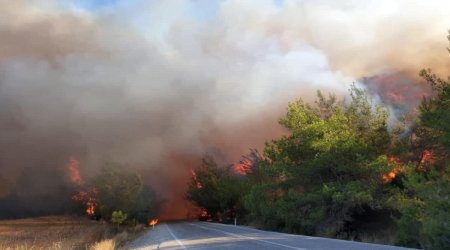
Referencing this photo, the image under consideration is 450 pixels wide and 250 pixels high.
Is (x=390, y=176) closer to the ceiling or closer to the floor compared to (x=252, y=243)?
closer to the ceiling

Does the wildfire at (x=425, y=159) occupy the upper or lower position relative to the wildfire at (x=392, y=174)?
upper

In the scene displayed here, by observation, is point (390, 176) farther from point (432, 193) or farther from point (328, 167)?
point (432, 193)

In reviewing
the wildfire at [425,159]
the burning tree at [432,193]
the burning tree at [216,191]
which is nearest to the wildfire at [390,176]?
the wildfire at [425,159]

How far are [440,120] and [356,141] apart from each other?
14642mm

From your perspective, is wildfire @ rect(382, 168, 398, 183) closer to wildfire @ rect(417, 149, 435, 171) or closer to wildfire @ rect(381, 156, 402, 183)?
wildfire @ rect(381, 156, 402, 183)

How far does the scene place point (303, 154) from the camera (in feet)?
132

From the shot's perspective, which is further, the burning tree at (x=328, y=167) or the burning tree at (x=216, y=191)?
the burning tree at (x=216, y=191)

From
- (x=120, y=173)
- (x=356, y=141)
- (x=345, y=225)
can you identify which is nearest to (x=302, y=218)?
(x=345, y=225)

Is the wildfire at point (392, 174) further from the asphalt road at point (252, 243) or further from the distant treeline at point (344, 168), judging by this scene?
the asphalt road at point (252, 243)

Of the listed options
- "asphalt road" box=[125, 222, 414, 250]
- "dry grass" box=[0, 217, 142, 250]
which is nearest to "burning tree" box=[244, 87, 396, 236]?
"asphalt road" box=[125, 222, 414, 250]

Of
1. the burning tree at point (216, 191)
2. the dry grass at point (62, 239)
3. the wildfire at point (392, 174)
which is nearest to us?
the dry grass at point (62, 239)

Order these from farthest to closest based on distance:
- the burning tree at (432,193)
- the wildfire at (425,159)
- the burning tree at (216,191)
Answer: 1. the burning tree at (216,191)
2. the wildfire at (425,159)
3. the burning tree at (432,193)

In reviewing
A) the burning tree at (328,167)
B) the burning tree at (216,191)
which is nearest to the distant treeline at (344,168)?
the burning tree at (328,167)

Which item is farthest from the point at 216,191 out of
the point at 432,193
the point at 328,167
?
the point at 432,193
